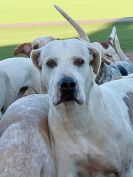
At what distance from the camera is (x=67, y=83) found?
553 centimetres

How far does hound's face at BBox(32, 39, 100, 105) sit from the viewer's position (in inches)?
220

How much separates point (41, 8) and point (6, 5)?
383cm

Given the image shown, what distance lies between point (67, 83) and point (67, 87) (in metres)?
0.04

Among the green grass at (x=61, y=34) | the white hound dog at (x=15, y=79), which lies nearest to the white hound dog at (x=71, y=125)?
the white hound dog at (x=15, y=79)

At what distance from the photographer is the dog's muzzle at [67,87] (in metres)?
5.53

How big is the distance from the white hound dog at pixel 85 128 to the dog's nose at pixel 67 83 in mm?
295

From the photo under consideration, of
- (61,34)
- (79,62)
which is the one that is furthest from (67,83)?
(61,34)

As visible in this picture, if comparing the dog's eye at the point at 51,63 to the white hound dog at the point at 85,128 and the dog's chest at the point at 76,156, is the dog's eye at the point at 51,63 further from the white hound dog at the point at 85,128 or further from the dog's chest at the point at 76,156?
the dog's chest at the point at 76,156

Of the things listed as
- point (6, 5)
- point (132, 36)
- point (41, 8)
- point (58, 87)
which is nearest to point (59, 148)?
point (58, 87)

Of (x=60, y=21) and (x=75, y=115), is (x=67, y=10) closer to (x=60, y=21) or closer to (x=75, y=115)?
(x=60, y=21)

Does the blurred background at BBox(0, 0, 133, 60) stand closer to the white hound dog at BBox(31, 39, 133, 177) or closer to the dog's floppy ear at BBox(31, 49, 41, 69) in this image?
the dog's floppy ear at BBox(31, 49, 41, 69)

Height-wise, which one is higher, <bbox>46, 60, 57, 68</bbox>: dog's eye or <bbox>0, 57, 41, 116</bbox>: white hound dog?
<bbox>46, 60, 57, 68</bbox>: dog's eye

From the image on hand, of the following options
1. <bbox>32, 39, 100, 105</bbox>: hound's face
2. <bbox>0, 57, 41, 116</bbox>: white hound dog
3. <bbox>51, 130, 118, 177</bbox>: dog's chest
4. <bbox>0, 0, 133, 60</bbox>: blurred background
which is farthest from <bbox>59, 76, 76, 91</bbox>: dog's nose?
<bbox>0, 0, 133, 60</bbox>: blurred background

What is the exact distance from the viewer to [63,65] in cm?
576
